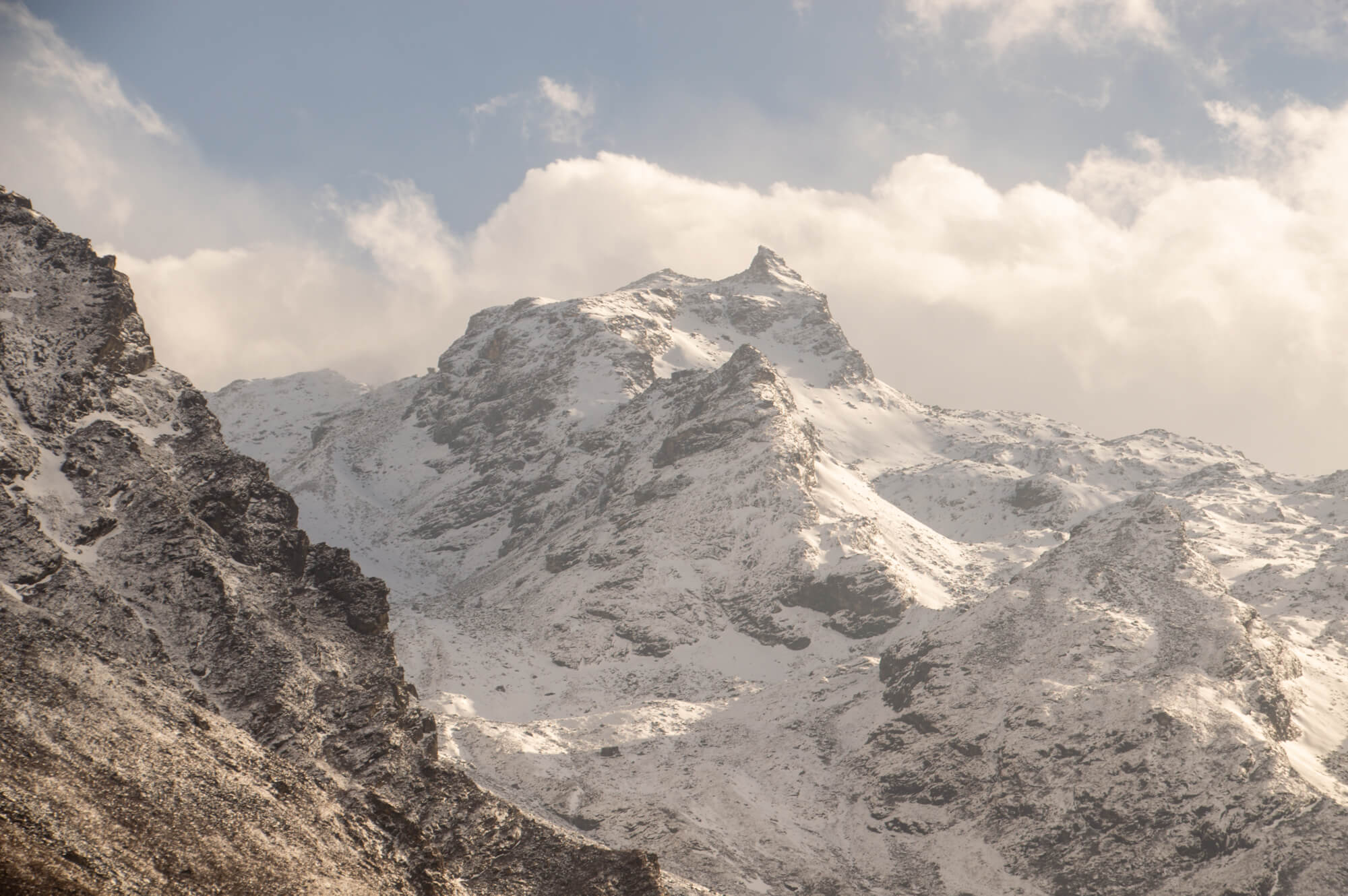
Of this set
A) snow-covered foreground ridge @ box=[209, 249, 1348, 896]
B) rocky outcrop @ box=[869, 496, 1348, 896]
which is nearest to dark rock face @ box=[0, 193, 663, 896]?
snow-covered foreground ridge @ box=[209, 249, 1348, 896]

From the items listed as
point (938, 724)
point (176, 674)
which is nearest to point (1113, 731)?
point (938, 724)

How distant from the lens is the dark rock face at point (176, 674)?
51.8 meters

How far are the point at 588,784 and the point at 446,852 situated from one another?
7092 centimetres

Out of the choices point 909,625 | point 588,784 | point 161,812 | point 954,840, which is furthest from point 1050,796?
point 161,812

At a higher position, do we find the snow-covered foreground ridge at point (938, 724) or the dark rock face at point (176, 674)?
Result: the snow-covered foreground ridge at point (938, 724)

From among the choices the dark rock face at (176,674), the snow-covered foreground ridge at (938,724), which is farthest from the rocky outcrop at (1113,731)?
the dark rock face at (176,674)

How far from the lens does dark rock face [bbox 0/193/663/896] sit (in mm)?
51781

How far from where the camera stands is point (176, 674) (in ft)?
214

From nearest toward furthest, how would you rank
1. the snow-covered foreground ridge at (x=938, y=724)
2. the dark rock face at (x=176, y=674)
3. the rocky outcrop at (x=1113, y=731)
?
the dark rock face at (x=176, y=674) < the rocky outcrop at (x=1113, y=731) < the snow-covered foreground ridge at (x=938, y=724)

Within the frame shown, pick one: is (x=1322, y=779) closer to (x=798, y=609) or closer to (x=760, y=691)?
(x=760, y=691)

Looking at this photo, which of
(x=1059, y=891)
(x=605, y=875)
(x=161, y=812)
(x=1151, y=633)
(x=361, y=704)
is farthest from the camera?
(x=1151, y=633)

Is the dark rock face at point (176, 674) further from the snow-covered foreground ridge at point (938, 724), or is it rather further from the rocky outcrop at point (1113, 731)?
the rocky outcrop at point (1113, 731)

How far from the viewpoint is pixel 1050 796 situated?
130875 mm

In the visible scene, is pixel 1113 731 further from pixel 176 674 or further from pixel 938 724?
pixel 176 674
